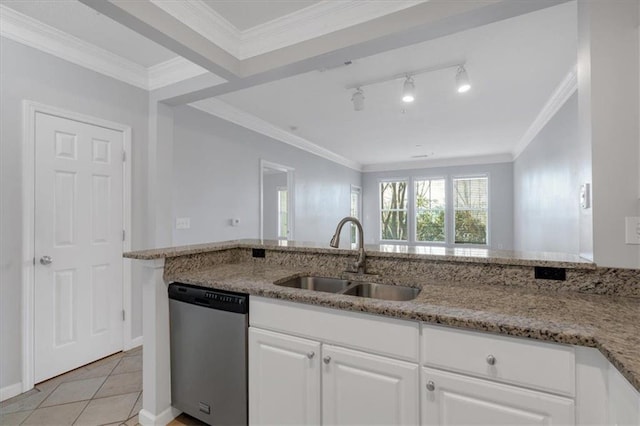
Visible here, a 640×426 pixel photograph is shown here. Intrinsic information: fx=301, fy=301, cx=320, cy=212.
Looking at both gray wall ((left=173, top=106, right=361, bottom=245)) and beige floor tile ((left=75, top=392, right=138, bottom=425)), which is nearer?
beige floor tile ((left=75, top=392, right=138, bottom=425))

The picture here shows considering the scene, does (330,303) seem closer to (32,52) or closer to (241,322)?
(241,322)

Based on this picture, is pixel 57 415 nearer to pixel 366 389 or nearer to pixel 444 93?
pixel 366 389

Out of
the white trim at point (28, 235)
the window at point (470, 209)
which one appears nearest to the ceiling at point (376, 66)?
the white trim at point (28, 235)

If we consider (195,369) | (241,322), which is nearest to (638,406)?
(241,322)

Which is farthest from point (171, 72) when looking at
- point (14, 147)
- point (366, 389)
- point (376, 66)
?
point (366, 389)

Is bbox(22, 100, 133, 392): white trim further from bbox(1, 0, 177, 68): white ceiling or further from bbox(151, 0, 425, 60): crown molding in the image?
bbox(151, 0, 425, 60): crown molding

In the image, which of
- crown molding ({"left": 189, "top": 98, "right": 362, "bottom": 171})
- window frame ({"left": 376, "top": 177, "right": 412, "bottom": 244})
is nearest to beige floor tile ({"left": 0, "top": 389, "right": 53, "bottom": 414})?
crown molding ({"left": 189, "top": 98, "right": 362, "bottom": 171})

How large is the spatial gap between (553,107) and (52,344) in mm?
5320

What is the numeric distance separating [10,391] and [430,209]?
7434mm

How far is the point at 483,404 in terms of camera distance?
103cm

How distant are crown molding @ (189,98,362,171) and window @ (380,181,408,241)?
95.5 inches

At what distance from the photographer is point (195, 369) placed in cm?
168

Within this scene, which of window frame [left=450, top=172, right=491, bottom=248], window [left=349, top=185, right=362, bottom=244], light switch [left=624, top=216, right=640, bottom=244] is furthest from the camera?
window [left=349, top=185, right=362, bottom=244]

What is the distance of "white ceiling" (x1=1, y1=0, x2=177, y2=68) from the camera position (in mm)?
1977
